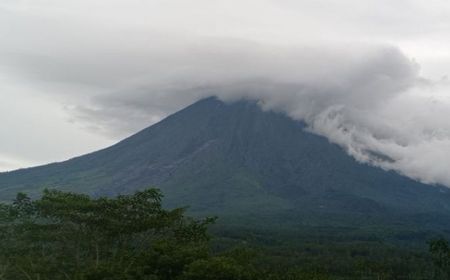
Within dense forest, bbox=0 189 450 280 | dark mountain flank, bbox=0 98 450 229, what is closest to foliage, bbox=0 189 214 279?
dense forest, bbox=0 189 450 280

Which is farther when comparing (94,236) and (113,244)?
(113,244)

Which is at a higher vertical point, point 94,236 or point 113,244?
point 94,236

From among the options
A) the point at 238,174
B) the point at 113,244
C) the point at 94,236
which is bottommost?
the point at 113,244

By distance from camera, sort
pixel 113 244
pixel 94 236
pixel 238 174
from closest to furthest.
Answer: pixel 94 236
pixel 113 244
pixel 238 174

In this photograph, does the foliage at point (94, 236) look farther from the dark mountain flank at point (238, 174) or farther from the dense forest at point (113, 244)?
the dark mountain flank at point (238, 174)

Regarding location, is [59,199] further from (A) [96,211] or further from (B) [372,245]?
(B) [372,245]

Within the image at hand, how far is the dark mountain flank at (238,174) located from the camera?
135 m

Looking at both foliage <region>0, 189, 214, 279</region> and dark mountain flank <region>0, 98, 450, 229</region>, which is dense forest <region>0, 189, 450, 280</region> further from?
dark mountain flank <region>0, 98, 450, 229</region>

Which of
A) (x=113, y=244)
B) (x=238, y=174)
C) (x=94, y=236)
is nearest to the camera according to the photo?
(x=94, y=236)

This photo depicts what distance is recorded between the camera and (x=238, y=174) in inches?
5974

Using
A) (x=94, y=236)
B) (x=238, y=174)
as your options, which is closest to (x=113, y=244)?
(x=94, y=236)

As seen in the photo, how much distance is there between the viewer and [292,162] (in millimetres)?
180000

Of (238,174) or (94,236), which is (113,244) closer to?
(94,236)

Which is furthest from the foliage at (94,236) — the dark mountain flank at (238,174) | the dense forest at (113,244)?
the dark mountain flank at (238,174)
